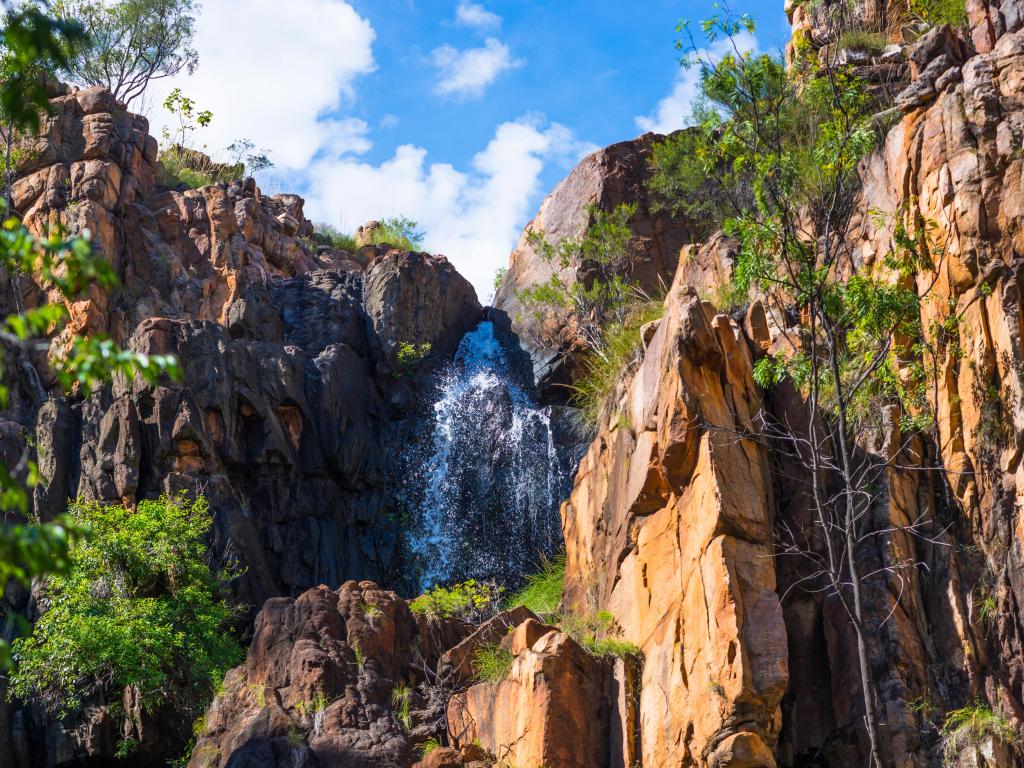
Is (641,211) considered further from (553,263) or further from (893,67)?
(893,67)

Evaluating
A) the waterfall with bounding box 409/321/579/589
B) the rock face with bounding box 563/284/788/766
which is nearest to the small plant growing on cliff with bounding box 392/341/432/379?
the waterfall with bounding box 409/321/579/589

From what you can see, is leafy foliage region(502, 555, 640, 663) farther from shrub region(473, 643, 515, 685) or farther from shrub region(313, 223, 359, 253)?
shrub region(313, 223, 359, 253)

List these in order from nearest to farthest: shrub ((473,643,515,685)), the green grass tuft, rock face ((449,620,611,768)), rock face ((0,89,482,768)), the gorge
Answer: the gorge → rock face ((449,620,611,768)) → the green grass tuft → shrub ((473,643,515,685)) → rock face ((0,89,482,768))

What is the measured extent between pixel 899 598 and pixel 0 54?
107ft

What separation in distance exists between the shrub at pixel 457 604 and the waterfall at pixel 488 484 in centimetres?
632

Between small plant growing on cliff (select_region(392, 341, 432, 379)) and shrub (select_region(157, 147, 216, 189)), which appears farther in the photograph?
shrub (select_region(157, 147, 216, 189))

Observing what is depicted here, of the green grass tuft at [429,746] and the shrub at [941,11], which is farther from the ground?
Answer: the shrub at [941,11]

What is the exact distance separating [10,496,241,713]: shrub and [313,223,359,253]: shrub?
22.9 m

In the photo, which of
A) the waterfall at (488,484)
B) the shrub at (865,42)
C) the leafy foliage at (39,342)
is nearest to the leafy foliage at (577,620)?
the waterfall at (488,484)

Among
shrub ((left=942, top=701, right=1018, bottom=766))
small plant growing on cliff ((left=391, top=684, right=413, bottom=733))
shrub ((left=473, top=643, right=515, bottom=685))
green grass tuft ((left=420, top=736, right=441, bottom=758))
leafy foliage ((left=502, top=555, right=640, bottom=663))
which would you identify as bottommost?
shrub ((left=942, top=701, right=1018, bottom=766))

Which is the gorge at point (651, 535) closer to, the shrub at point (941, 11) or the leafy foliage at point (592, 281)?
the shrub at point (941, 11)

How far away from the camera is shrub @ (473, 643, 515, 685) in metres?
17.9

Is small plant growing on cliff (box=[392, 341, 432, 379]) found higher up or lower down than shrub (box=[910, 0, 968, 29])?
lower down

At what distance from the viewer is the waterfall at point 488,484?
2984 centimetres
